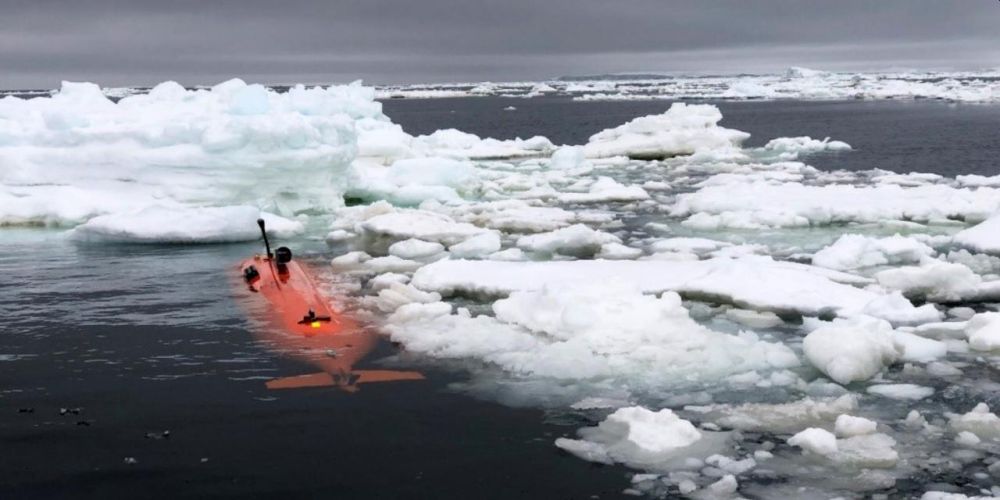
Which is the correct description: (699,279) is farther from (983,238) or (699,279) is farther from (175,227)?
(175,227)

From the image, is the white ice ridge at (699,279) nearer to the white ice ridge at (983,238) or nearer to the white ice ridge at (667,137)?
the white ice ridge at (983,238)

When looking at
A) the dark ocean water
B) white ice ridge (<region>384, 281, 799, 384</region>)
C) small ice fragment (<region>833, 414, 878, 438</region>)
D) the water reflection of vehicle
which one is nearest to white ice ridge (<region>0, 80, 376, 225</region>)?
the dark ocean water

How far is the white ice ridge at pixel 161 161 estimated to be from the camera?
58.6 ft

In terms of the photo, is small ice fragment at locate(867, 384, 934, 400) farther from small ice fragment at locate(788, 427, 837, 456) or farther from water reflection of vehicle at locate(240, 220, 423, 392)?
water reflection of vehicle at locate(240, 220, 423, 392)

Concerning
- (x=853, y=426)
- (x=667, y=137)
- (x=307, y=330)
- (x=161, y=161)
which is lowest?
(x=667, y=137)

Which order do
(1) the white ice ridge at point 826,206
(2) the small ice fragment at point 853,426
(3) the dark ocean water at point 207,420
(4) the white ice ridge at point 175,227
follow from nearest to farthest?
(3) the dark ocean water at point 207,420
(2) the small ice fragment at point 853,426
(4) the white ice ridge at point 175,227
(1) the white ice ridge at point 826,206

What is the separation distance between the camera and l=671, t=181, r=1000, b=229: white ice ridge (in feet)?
54.0

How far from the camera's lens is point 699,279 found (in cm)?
1085

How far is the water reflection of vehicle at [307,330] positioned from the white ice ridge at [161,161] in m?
5.71

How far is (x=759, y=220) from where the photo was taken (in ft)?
54.3

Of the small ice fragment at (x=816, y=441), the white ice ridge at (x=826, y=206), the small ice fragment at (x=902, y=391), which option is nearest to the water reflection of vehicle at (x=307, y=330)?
the small ice fragment at (x=816, y=441)

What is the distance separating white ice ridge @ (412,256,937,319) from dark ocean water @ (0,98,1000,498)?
230 cm

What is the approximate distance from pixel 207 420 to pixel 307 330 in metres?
2.51

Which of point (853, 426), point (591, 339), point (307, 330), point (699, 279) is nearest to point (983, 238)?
point (699, 279)
